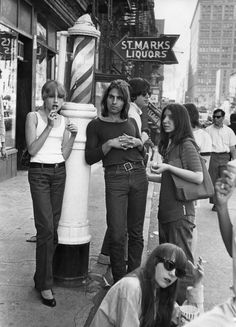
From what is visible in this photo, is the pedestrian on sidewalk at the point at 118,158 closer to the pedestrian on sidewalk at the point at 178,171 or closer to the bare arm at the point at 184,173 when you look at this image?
the pedestrian on sidewalk at the point at 178,171

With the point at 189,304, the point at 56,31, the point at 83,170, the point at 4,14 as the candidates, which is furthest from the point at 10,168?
the point at 189,304

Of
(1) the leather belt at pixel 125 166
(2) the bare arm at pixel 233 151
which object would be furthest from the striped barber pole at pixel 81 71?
(2) the bare arm at pixel 233 151

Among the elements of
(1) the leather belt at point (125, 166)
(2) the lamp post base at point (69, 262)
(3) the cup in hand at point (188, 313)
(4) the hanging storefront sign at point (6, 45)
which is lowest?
(2) the lamp post base at point (69, 262)

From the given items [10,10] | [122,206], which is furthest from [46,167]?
[10,10]

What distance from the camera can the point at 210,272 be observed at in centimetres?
550

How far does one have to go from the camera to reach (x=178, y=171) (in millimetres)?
3824

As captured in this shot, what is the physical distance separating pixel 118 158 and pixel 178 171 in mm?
678

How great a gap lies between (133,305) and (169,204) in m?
1.38

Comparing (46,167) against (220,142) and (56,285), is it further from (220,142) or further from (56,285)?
(220,142)

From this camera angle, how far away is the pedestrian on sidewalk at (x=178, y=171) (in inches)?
152

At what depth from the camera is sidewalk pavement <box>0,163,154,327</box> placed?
3873 mm

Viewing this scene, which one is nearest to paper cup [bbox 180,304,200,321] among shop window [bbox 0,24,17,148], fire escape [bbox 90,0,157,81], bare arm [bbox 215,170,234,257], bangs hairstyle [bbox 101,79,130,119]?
bare arm [bbox 215,170,234,257]

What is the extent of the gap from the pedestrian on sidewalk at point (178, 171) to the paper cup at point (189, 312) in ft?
3.21

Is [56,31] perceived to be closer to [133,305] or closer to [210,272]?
[210,272]
